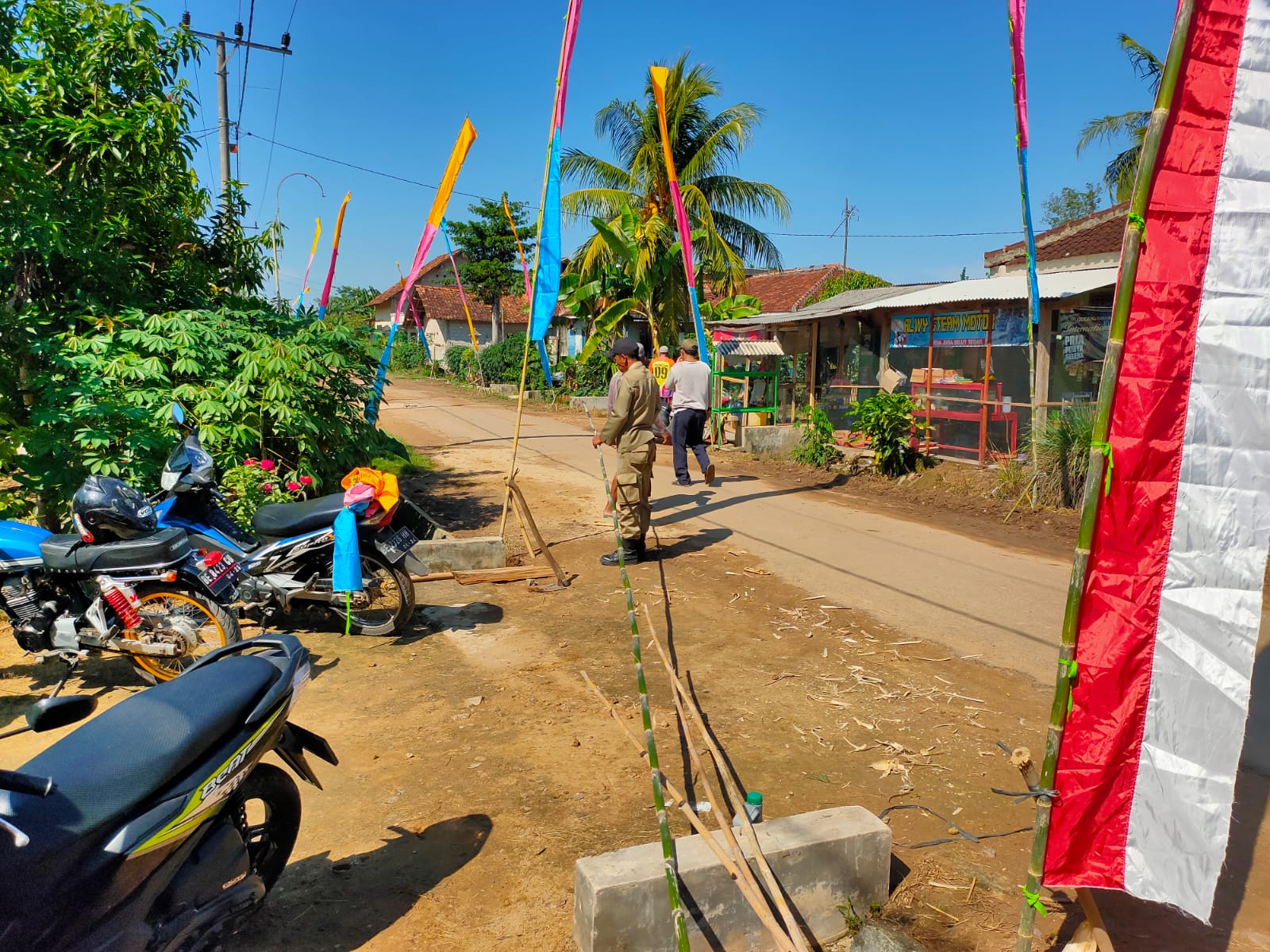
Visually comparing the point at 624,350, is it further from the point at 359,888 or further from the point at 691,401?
the point at 359,888

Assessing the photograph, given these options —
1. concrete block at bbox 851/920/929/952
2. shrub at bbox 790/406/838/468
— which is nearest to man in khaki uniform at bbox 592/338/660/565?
concrete block at bbox 851/920/929/952

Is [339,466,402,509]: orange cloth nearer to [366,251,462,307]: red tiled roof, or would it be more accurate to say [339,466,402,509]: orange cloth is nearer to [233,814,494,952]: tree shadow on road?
[233,814,494,952]: tree shadow on road

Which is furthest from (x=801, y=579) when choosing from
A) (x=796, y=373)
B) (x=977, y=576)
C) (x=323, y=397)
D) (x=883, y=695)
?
(x=796, y=373)

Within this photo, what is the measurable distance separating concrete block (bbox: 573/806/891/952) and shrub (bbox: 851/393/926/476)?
9.55 metres

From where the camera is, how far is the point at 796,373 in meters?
16.3

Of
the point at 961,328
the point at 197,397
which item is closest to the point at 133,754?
the point at 197,397

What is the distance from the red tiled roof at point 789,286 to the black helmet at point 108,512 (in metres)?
25.7

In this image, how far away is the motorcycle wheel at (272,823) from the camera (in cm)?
300

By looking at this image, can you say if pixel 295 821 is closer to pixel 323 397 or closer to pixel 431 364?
pixel 323 397

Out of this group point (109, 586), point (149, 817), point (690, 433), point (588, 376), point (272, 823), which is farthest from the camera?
A: point (588, 376)

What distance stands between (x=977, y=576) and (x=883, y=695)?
292 cm

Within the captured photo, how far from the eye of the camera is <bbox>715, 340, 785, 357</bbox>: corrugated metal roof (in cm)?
1469

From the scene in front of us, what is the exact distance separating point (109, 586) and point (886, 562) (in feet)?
19.2

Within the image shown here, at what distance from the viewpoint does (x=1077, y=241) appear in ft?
56.6
